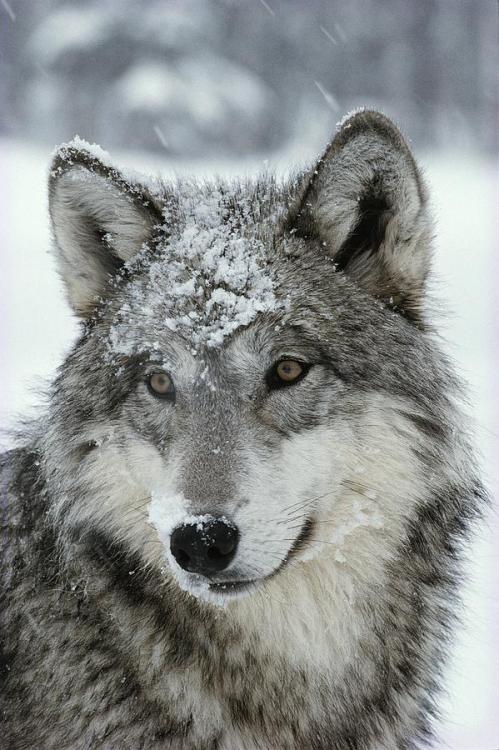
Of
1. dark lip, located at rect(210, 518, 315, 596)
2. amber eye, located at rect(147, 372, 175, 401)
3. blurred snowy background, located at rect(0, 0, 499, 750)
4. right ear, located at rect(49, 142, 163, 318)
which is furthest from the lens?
blurred snowy background, located at rect(0, 0, 499, 750)

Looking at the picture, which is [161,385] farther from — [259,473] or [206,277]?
[259,473]

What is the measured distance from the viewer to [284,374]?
266cm

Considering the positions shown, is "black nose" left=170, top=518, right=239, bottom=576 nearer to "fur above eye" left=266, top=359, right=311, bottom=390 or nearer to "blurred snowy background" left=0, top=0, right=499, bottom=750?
"fur above eye" left=266, top=359, right=311, bottom=390

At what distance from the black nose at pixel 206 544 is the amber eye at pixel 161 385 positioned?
2.01ft

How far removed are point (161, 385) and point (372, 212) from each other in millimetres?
1006

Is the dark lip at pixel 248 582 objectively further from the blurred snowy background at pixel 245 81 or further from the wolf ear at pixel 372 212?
the blurred snowy background at pixel 245 81

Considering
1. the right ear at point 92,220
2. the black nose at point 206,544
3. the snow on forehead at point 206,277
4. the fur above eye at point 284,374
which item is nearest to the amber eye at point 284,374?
the fur above eye at point 284,374

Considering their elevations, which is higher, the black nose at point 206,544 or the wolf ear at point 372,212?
the wolf ear at point 372,212

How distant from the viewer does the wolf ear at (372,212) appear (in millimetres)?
2695

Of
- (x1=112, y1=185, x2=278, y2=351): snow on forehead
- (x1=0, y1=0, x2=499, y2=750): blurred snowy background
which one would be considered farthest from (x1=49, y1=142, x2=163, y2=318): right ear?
(x1=0, y1=0, x2=499, y2=750): blurred snowy background

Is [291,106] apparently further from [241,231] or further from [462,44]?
[241,231]

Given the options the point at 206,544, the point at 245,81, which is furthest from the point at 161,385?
the point at 245,81

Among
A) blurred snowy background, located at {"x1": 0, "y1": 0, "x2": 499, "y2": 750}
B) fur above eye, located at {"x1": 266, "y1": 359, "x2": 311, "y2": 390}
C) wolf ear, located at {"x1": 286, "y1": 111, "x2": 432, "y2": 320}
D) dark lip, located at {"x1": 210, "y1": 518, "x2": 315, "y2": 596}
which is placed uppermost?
blurred snowy background, located at {"x1": 0, "y1": 0, "x2": 499, "y2": 750}

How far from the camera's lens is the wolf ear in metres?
2.70
